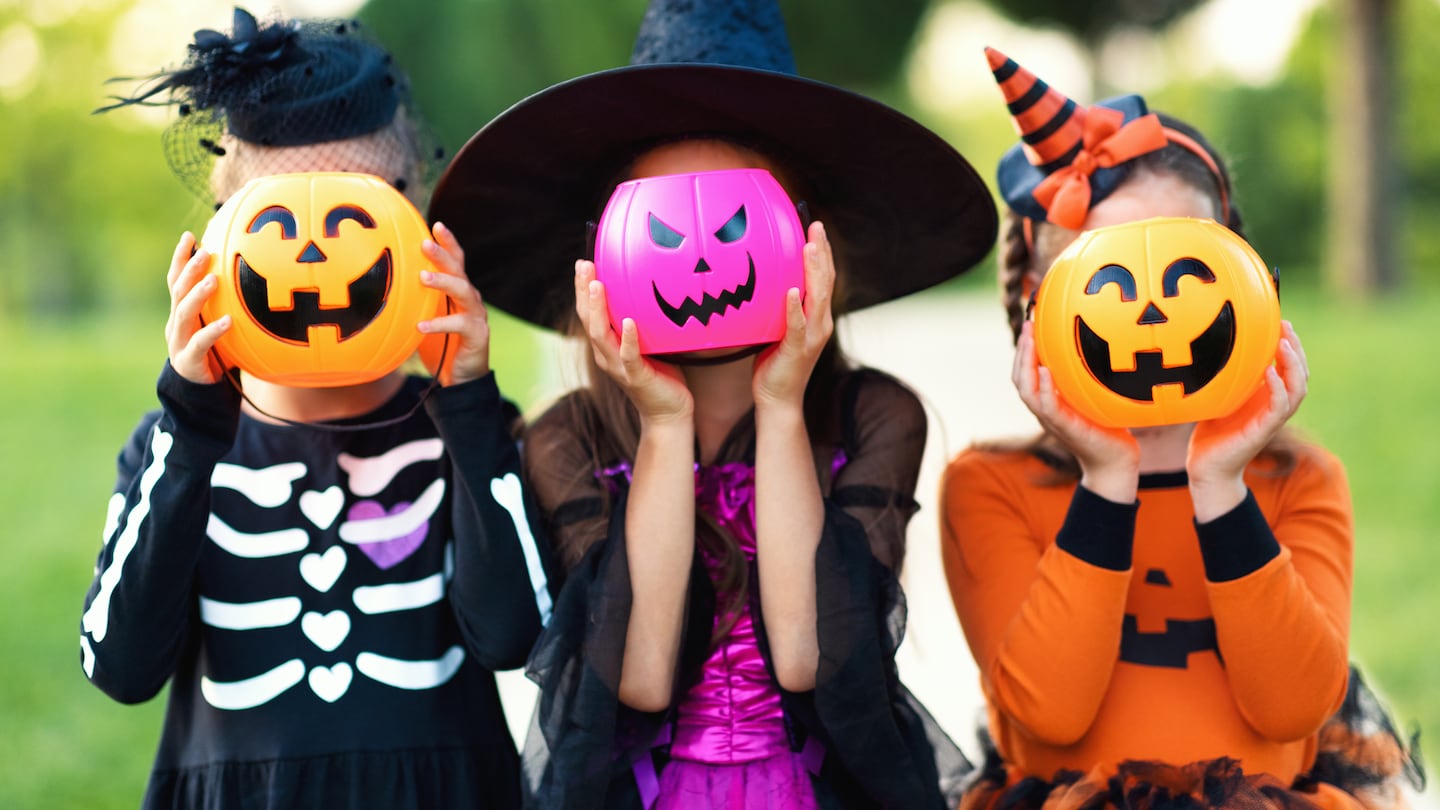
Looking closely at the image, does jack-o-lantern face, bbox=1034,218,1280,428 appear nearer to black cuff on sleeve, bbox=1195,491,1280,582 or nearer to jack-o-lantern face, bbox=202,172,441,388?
black cuff on sleeve, bbox=1195,491,1280,582

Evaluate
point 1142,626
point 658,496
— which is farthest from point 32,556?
point 1142,626

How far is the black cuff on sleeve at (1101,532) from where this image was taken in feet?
8.69

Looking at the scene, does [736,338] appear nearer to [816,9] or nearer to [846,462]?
[846,462]

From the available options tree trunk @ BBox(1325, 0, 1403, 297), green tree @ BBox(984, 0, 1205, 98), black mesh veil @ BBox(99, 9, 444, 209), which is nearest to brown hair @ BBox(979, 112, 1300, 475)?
black mesh veil @ BBox(99, 9, 444, 209)

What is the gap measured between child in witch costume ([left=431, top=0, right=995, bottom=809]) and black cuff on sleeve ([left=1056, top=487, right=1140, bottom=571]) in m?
0.37

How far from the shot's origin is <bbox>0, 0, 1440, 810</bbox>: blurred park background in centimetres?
574

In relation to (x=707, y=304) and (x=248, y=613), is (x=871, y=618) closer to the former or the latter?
(x=707, y=304)

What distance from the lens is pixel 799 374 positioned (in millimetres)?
2570

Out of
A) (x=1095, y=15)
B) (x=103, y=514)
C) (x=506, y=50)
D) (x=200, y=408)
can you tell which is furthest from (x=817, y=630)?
(x=506, y=50)

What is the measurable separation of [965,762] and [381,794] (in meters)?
1.26

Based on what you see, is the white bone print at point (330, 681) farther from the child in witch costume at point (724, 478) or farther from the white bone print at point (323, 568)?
the child in witch costume at point (724, 478)

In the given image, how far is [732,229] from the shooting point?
245 centimetres

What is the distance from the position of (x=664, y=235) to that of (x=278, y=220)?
2.43 feet

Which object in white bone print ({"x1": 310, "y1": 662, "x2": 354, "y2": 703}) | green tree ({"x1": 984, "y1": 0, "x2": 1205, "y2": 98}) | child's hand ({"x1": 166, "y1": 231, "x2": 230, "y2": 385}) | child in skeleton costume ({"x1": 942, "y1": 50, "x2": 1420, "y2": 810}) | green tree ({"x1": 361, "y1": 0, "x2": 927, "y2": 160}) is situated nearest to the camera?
child's hand ({"x1": 166, "y1": 231, "x2": 230, "y2": 385})
